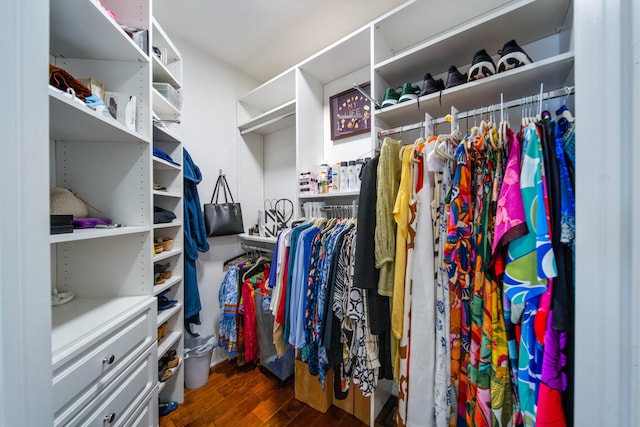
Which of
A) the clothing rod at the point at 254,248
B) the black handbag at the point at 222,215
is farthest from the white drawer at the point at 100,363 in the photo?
the clothing rod at the point at 254,248

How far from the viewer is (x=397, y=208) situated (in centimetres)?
96

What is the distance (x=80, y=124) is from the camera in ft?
2.66

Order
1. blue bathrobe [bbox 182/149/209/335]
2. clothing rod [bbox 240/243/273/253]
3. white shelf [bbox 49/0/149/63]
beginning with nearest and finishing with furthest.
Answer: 1. white shelf [bbox 49/0/149/63]
2. blue bathrobe [bbox 182/149/209/335]
3. clothing rod [bbox 240/243/273/253]

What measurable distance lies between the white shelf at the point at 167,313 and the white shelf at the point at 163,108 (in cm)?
130

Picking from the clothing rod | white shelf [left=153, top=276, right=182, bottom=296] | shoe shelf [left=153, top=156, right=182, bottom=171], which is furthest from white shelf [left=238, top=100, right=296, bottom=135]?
white shelf [left=153, top=276, right=182, bottom=296]

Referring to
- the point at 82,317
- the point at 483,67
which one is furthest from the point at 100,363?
the point at 483,67

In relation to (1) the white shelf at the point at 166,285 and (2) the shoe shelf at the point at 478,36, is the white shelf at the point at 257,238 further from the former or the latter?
(2) the shoe shelf at the point at 478,36

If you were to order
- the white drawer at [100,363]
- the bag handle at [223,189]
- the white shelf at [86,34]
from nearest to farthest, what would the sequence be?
the white drawer at [100,363] → the white shelf at [86,34] → the bag handle at [223,189]

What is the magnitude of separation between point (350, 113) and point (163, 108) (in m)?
1.32

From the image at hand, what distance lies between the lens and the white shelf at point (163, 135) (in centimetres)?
128
